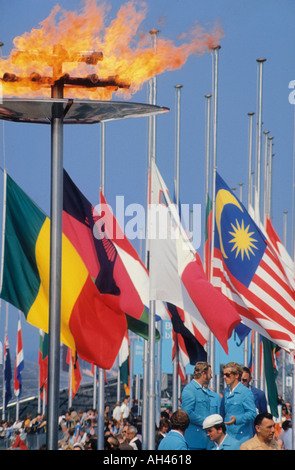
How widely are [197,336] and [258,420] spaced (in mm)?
6309

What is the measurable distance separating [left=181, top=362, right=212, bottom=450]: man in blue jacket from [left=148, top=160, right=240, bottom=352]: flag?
2309mm

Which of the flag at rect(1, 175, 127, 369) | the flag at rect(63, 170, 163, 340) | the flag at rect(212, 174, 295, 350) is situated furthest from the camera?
the flag at rect(212, 174, 295, 350)

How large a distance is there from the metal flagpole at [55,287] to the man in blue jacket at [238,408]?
402 cm

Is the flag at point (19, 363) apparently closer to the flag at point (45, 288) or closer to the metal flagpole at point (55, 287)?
the flag at point (45, 288)

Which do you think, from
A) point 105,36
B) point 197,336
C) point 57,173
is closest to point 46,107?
point 57,173

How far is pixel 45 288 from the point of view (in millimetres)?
12516

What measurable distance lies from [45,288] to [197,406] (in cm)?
296

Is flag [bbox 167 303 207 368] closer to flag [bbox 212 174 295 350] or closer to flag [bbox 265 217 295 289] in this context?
flag [bbox 212 174 295 350]

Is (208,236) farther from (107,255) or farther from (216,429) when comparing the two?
(216,429)

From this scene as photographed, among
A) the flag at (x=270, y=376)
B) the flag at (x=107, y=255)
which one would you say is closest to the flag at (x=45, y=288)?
the flag at (x=107, y=255)

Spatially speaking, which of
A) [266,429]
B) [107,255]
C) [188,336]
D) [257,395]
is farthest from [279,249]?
[266,429]

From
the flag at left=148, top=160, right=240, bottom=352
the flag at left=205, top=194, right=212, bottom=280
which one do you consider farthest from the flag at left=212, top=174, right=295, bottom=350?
the flag at left=205, top=194, right=212, bottom=280

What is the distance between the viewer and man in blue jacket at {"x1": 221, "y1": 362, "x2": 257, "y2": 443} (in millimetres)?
10602

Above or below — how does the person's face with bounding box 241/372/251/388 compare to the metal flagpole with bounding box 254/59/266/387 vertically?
below
